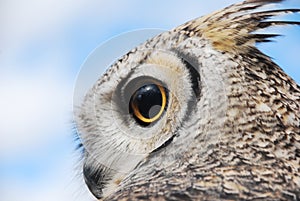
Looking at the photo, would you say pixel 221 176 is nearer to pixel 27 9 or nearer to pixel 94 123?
pixel 94 123

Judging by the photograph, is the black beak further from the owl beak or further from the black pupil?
the black pupil

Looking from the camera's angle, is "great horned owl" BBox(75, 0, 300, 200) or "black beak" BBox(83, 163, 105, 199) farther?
"black beak" BBox(83, 163, 105, 199)

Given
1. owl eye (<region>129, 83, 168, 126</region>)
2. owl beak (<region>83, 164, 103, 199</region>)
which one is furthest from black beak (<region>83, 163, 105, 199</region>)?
owl eye (<region>129, 83, 168, 126</region>)

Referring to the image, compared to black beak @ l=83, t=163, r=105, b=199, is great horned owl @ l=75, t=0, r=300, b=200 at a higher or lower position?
higher

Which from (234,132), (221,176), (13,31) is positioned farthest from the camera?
(13,31)

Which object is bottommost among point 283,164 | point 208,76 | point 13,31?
point 283,164

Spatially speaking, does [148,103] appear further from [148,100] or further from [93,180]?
[93,180]

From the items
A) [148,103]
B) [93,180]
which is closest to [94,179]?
[93,180]

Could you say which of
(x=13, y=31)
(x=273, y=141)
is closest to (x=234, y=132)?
(x=273, y=141)
